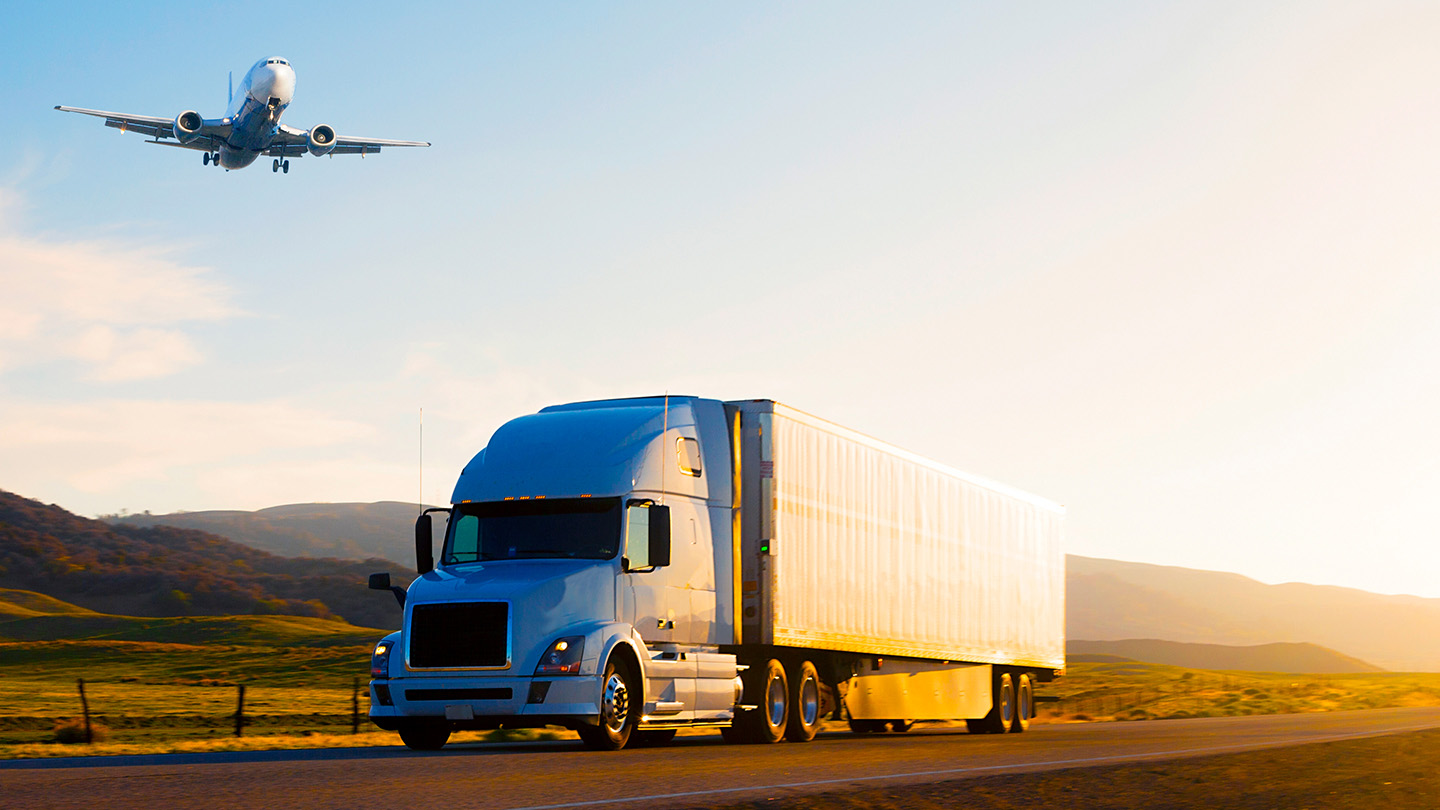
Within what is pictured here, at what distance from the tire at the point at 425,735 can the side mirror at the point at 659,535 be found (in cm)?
315

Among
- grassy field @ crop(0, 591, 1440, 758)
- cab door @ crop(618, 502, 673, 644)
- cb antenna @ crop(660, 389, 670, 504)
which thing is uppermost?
cb antenna @ crop(660, 389, 670, 504)

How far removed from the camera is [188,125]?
58156 millimetres

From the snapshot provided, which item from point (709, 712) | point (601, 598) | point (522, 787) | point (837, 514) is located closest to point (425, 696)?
point (601, 598)

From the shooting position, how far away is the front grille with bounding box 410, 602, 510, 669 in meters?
16.8

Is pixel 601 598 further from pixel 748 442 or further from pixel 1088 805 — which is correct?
pixel 1088 805

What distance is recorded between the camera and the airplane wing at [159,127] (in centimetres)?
5903

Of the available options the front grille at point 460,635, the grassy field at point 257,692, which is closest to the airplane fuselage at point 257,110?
the grassy field at point 257,692

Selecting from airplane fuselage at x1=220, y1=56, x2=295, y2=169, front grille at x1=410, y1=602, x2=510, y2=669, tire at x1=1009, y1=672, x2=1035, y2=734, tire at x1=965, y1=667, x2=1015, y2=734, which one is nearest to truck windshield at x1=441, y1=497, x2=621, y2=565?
front grille at x1=410, y1=602, x2=510, y2=669

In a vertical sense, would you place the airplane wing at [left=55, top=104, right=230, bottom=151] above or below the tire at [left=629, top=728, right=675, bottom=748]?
above

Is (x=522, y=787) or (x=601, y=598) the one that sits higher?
(x=601, y=598)

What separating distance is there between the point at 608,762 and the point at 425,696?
10.3 ft

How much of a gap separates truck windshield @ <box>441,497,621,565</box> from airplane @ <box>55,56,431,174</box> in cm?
4422

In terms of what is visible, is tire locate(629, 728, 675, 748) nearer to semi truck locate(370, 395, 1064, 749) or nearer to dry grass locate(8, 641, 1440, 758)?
semi truck locate(370, 395, 1064, 749)

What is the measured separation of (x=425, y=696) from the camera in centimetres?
1706
